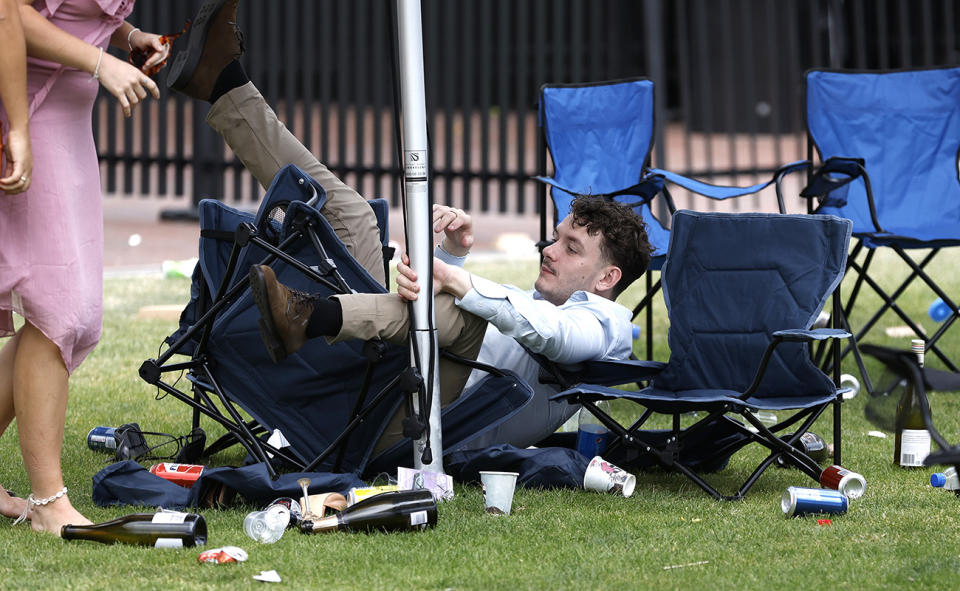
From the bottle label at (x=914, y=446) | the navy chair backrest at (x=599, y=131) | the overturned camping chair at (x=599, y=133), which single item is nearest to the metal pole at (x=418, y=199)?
the bottle label at (x=914, y=446)

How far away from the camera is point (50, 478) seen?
3.23 metres

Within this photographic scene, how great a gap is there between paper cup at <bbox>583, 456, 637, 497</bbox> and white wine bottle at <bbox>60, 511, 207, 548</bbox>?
44.5 inches

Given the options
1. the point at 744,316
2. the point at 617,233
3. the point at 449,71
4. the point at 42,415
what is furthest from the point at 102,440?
the point at 449,71

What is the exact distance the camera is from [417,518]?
327 cm

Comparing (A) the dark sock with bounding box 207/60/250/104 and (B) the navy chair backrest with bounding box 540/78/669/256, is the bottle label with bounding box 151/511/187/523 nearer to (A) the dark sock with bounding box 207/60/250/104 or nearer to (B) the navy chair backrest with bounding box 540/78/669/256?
(A) the dark sock with bounding box 207/60/250/104

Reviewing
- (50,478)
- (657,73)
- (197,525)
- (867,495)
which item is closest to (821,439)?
(867,495)

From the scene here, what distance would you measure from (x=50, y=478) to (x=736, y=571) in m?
1.62

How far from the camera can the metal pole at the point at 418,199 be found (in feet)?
11.3

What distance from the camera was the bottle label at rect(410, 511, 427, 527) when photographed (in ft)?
10.7

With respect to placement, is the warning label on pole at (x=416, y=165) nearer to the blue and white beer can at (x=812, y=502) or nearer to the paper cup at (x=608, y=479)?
the paper cup at (x=608, y=479)

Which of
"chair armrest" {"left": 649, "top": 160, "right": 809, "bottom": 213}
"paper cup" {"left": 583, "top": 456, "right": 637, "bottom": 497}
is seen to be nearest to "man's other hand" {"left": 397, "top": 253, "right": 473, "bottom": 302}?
"paper cup" {"left": 583, "top": 456, "right": 637, "bottom": 497}

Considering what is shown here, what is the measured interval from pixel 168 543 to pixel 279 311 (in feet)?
2.01

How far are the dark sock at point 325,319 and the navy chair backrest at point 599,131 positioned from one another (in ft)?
8.88

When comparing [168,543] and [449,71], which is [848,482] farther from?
[449,71]
